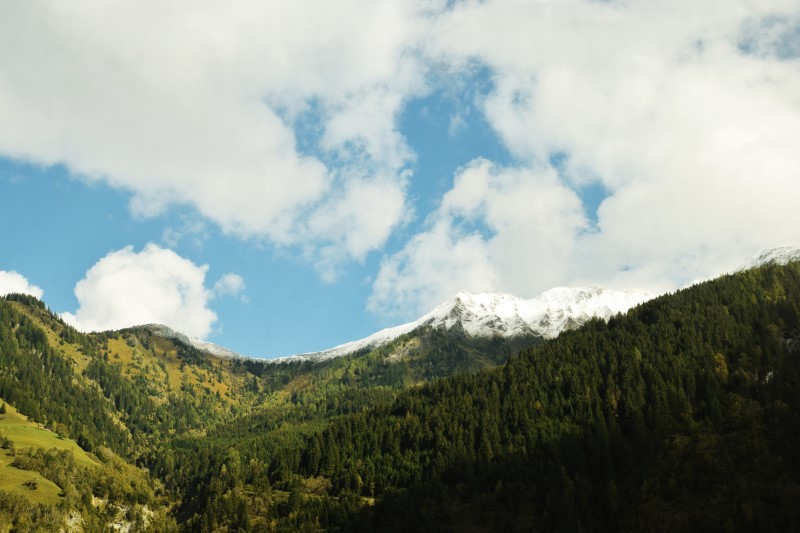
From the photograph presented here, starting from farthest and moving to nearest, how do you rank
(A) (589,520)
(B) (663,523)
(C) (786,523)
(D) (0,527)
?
(D) (0,527) < (A) (589,520) < (B) (663,523) < (C) (786,523)

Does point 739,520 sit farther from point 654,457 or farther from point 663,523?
point 654,457

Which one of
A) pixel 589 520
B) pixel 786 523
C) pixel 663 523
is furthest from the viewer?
pixel 589 520

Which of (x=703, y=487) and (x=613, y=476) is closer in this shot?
(x=703, y=487)

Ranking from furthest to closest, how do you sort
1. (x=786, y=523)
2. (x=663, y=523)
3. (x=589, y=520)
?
(x=589, y=520) → (x=663, y=523) → (x=786, y=523)

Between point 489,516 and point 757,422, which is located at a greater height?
point 757,422

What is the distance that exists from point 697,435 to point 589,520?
51776 mm

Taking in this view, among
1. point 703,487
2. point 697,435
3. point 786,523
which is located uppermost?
point 697,435

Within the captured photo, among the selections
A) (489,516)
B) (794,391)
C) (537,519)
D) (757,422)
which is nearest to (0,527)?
(489,516)

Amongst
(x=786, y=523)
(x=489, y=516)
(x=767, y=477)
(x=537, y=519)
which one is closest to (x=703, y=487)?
(x=767, y=477)

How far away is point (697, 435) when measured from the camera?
654 ft

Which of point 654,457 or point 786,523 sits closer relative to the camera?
point 786,523

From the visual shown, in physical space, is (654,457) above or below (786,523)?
above

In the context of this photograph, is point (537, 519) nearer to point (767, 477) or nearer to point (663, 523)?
point (663, 523)

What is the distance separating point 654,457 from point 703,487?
22.9 meters
